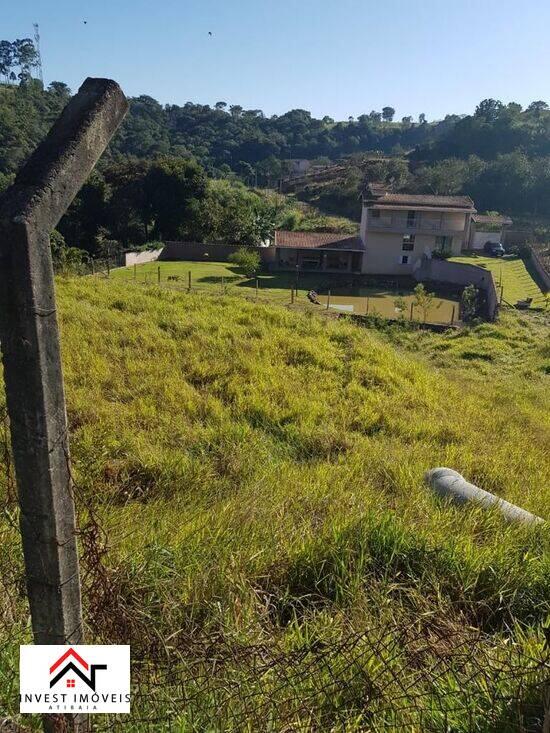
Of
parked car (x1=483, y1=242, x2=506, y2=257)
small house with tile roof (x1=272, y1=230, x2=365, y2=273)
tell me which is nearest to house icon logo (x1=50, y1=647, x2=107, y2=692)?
small house with tile roof (x1=272, y1=230, x2=365, y2=273)

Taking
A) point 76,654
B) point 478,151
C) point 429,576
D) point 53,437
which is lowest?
point 429,576

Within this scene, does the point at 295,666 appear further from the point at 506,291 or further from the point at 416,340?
the point at 506,291

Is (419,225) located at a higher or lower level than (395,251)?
higher

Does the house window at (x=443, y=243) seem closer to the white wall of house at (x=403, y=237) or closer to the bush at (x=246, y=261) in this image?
the white wall of house at (x=403, y=237)

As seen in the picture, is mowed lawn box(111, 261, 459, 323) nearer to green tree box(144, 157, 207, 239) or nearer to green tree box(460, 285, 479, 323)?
green tree box(460, 285, 479, 323)

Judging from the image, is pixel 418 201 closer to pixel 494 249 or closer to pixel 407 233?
pixel 407 233

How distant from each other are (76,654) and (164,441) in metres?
4.03

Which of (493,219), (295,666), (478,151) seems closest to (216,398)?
(295,666)

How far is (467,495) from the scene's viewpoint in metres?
4.15

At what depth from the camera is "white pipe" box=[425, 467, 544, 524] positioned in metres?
3.79

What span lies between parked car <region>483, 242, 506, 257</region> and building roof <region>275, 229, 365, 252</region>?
34.2 ft

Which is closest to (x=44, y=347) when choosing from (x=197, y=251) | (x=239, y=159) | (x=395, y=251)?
(x=395, y=251)

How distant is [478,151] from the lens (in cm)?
7544

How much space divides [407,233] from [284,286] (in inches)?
410
